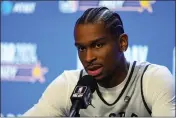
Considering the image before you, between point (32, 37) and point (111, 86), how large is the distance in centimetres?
110

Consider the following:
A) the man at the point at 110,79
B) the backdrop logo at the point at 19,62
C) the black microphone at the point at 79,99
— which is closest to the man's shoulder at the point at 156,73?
the man at the point at 110,79

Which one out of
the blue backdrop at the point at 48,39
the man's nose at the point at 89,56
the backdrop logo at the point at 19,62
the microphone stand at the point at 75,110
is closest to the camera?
the microphone stand at the point at 75,110

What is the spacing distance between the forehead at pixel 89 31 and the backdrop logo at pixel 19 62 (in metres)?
1.16

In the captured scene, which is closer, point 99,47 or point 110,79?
point 99,47

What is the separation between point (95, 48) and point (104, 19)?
0.37ft

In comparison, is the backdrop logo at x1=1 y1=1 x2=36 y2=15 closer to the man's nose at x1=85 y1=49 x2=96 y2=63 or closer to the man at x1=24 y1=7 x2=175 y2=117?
the man at x1=24 y1=7 x2=175 y2=117

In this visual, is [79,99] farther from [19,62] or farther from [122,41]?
[19,62]

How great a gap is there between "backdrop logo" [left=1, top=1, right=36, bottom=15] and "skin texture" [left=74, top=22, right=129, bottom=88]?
1203 millimetres

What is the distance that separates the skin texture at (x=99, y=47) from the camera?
1.23 metres

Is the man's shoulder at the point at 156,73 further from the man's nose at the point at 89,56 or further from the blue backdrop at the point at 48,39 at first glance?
the blue backdrop at the point at 48,39

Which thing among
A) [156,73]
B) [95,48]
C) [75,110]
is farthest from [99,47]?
[75,110]

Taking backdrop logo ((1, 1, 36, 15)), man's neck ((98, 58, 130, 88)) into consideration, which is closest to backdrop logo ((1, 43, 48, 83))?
backdrop logo ((1, 1, 36, 15))

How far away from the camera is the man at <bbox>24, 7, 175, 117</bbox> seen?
4.10 ft

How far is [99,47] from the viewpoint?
125cm
